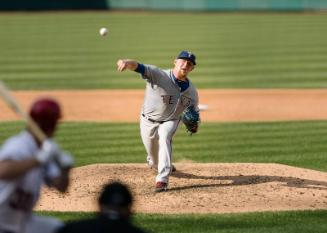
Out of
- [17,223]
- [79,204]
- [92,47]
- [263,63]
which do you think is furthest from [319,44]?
[17,223]

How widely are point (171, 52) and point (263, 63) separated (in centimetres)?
277

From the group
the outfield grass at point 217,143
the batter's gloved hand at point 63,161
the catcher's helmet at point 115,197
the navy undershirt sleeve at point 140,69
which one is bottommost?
the outfield grass at point 217,143

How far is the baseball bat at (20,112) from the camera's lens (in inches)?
187

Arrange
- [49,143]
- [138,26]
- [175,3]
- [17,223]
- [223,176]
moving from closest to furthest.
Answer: [49,143]
[17,223]
[223,176]
[138,26]
[175,3]

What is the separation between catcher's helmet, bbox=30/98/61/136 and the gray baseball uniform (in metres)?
4.44

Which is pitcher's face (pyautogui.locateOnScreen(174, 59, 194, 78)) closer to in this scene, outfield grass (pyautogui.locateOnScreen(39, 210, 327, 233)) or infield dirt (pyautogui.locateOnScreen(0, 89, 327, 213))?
infield dirt (pyautogui.locateOnScreen(0, 89, 327, 213))

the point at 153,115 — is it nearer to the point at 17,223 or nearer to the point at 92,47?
the point at 17,223

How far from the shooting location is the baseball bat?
4.76 m

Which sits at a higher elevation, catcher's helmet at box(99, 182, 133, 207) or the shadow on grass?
catcher's helmet at box(99, 182, 133, 207)

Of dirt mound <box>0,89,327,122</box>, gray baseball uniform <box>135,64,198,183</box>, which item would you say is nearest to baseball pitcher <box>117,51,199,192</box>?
gray baseball uniform <box>135,64,198,183</box>

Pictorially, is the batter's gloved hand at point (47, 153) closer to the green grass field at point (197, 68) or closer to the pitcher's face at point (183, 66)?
the green grass field at point (197, 68)

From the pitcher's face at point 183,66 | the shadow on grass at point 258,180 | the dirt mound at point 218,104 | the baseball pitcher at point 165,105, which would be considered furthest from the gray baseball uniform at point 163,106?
the dirt mound at point 218,104

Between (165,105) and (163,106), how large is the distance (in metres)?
0.03

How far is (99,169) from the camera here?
34.1 ft
